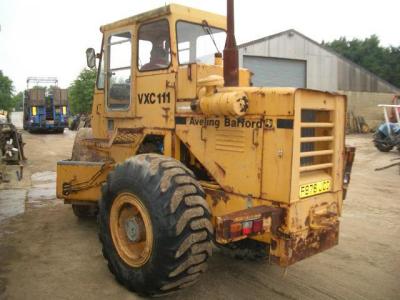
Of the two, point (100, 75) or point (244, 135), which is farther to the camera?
point (100, 75)

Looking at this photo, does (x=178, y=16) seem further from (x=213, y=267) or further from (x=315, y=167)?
(x=213, y=267)

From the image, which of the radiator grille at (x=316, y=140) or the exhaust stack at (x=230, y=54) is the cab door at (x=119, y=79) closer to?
the exhaust stack at (x=230, y=54)

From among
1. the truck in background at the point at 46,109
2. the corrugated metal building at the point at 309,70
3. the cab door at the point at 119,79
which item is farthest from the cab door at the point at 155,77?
the truck in background at the point at 46,109

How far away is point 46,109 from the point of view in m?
27.5

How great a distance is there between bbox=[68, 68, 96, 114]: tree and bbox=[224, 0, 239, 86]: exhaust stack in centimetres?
3143

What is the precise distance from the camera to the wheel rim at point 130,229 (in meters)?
4.07

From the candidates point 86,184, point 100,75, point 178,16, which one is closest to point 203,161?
point 178,16

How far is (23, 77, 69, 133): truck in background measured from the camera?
27109 mm

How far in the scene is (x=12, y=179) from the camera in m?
10.6

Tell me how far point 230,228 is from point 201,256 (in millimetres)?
412

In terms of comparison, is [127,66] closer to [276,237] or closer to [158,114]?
[158,114]

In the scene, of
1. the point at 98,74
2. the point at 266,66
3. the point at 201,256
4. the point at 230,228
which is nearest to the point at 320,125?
the point at 230,228

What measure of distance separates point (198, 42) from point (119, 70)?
3.83 ft

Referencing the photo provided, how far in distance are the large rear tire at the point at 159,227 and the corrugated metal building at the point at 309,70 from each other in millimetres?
19279
